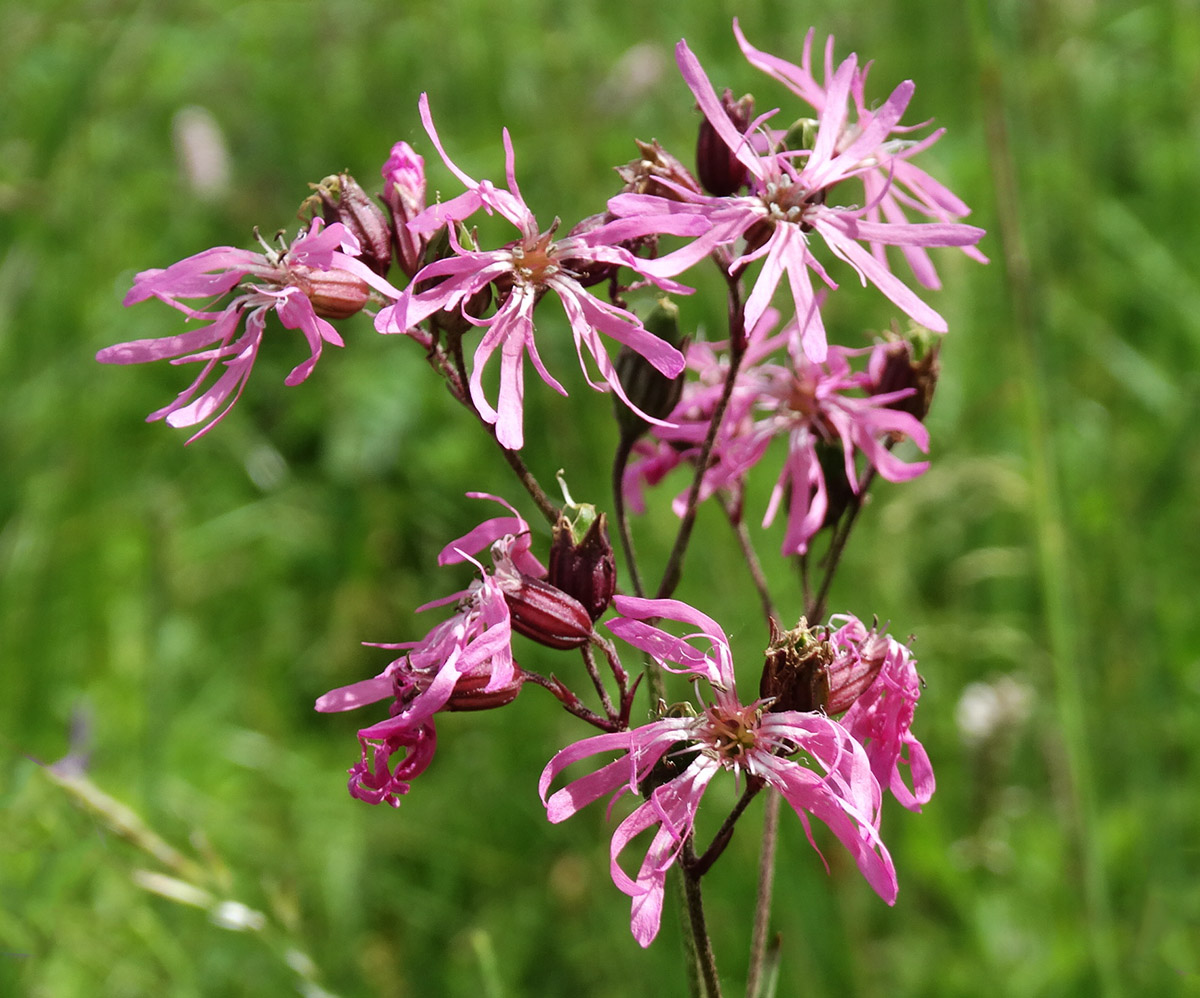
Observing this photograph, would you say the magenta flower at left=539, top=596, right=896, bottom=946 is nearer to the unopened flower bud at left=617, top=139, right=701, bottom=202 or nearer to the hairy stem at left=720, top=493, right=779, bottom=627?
the hairy stem at left=720, top=493, right=779, bottom=627

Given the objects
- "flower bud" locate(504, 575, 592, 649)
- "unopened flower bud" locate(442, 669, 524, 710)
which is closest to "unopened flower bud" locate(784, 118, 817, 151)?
"flower bud" locate(504, 575, 592, 649)

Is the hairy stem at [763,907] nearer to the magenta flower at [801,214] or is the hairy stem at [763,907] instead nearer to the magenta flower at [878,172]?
the magenta flower at [801,214]

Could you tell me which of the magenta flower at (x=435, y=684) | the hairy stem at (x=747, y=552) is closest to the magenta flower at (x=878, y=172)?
the hairy stem at (x=747, y=552)

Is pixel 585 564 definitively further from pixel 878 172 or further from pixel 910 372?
pixel 878 172

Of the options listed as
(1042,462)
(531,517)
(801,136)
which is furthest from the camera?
(531,517)

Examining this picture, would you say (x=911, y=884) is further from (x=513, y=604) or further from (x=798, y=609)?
(x=513, y=604)

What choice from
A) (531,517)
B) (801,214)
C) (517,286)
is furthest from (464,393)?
(531,517)
